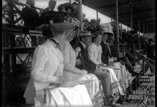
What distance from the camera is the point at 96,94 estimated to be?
3340mm

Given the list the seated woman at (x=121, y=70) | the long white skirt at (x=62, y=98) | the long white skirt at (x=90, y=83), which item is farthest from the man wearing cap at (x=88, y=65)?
the long white skirt at (x=62, y=98)

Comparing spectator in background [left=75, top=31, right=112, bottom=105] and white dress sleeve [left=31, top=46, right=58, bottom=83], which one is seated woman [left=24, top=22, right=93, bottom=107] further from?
spectator in background [left=75, top=31, right=112, bottom=105]

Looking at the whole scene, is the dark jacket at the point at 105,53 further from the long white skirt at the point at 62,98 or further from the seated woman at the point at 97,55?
the long white skirt at the point at 62,98

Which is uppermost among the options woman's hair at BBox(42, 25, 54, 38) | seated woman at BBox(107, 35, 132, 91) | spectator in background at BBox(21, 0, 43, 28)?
spectator in background at BBox(21, 0, 43, 28)

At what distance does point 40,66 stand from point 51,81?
0.21m

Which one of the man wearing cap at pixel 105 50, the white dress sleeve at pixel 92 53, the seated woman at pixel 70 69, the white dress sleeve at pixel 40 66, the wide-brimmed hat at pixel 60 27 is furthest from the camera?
the man wearing cap at pixel 105 50

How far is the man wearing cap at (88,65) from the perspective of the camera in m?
3.59

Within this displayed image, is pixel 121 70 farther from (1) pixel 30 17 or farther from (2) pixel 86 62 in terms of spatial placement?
(1) pixel 30 17

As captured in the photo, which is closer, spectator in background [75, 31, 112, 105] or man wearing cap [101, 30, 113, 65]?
spectator in background [75, 31, 112, 105]

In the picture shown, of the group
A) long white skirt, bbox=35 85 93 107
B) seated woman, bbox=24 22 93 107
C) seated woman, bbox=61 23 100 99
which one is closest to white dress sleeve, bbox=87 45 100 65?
seated woman, bbox=61 23 100 99

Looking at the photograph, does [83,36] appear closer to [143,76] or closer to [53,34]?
[143,76]

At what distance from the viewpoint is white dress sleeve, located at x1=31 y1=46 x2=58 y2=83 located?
72.7 inches

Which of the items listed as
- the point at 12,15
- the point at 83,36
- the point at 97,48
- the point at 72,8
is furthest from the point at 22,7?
the point at 97,48

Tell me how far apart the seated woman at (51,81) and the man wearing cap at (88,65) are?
1505 mm
